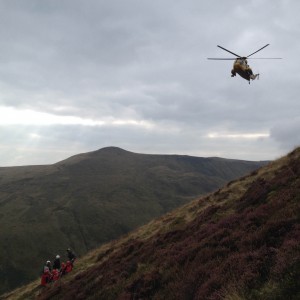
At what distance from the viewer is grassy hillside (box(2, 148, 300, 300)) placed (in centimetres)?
1034

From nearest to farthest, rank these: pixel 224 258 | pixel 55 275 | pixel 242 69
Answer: pixel 224 258, pixel 55 275, pixel 242 69

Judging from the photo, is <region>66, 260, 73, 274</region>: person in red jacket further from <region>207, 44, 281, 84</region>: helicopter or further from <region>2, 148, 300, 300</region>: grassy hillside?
<region>207, 44, 281, 84</region>: helicopter

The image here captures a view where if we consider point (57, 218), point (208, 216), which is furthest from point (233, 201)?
point (57, 218)

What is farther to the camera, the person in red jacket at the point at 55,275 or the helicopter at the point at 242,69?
the helicopter at the point at 242,69

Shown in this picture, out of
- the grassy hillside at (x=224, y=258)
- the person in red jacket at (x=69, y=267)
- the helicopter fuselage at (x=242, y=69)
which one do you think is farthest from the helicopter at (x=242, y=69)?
the person in red jacket at (x=69, y=267)

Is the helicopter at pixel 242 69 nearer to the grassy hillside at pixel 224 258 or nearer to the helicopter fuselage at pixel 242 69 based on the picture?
the helicopter fuselage at pixel 242 69

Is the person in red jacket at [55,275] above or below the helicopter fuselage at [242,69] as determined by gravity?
below

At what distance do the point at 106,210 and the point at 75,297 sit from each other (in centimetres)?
16962

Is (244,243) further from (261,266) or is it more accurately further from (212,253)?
(261,266)

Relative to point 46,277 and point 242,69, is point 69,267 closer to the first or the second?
point 46,277

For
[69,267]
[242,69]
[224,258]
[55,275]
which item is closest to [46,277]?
[55,275]

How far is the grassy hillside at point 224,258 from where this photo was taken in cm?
1034

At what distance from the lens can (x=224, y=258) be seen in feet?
45.8

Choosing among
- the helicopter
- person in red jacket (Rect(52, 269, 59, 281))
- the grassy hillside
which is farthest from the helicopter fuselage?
person in red jacket (Rect(52, 269, 59, 281))
